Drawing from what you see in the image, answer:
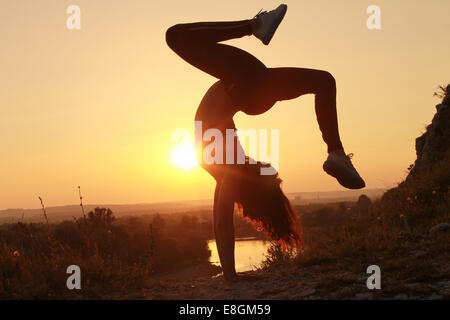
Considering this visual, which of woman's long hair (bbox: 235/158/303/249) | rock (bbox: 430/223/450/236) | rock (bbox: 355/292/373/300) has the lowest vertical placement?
rock (bbox: 355/292/373/300)

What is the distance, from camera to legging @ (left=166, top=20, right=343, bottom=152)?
157 inches

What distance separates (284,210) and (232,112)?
1.65 meters

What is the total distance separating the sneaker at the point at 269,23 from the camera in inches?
144

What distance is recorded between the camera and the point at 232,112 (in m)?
4.49

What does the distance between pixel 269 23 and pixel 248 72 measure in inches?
21.2

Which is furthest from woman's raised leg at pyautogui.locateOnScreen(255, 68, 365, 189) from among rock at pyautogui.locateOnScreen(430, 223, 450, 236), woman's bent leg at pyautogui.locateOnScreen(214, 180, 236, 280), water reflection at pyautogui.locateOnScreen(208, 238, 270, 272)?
water reflection at pyautogui.locateOnScreen(208, 238, 270, 272)

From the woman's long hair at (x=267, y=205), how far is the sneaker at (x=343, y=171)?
131 cm

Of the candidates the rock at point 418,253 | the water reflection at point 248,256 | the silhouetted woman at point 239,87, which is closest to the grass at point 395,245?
the rock at point 418,253

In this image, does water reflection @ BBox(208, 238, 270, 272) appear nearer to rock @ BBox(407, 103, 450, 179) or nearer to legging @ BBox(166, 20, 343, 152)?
legging @ BBox(166, 20, 343, 152)

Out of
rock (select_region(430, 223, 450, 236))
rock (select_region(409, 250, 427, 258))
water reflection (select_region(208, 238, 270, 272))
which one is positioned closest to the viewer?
rock (select_region(409, 250, 427, 258))

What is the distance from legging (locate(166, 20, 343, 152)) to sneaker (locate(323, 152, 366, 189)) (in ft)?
0.54

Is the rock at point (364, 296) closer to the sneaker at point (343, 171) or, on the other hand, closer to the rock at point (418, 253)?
the sneaker at point (343, 171)
